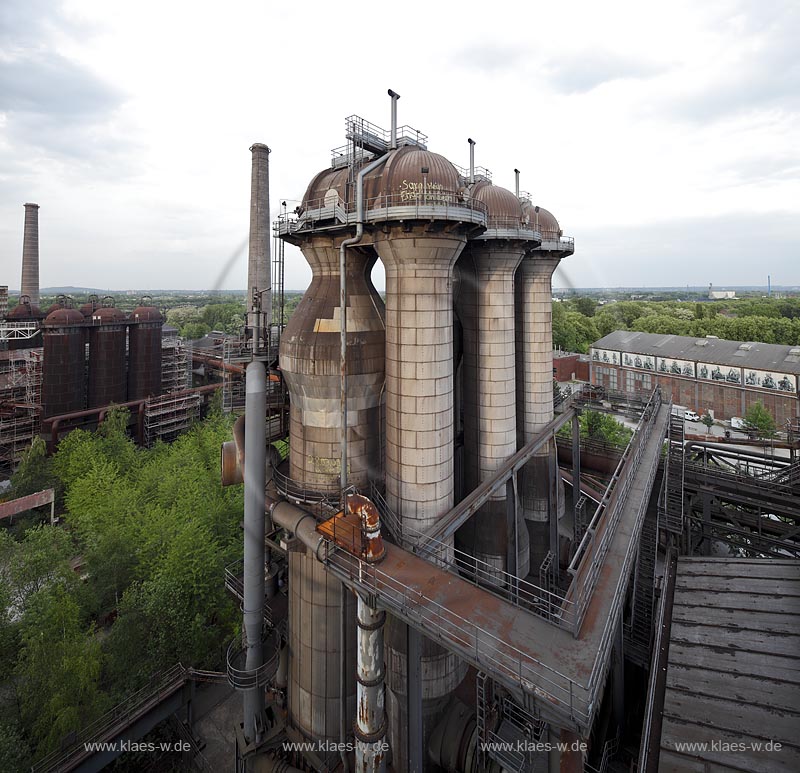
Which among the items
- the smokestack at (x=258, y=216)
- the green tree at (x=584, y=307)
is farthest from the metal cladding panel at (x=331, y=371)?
the green tree at (x=584, y=307)

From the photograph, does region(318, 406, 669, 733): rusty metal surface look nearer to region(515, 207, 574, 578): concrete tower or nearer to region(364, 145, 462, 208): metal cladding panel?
region(515, 207, 574, 578): concrete tower

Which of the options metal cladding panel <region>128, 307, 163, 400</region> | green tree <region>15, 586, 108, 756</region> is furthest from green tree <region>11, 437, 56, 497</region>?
green tree <region>15, 586, 108, 756</region>

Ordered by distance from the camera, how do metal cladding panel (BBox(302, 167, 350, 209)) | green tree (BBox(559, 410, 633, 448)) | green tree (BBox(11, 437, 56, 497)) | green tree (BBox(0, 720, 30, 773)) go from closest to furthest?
1. green tree (BBox(0, 720, 30, 773))
2. metal cladding panel (BBox(302, 167, 350, 209))
3. green tree (BBox(11, 437, 56, 497))
4. green tree (BBox(559, 410, 633, 448))

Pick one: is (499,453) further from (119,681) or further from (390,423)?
(119,681)

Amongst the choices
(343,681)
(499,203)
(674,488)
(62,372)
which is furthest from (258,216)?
(674,488)

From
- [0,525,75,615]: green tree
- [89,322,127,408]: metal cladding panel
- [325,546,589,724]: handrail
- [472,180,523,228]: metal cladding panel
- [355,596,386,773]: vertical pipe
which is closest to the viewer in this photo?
[325,546,589,724]: handrail

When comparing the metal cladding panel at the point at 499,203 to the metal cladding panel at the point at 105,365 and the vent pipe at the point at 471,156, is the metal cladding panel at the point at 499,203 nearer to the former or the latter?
the vent pipe at the point at 471,156

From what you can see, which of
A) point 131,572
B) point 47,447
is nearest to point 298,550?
point 131,572
